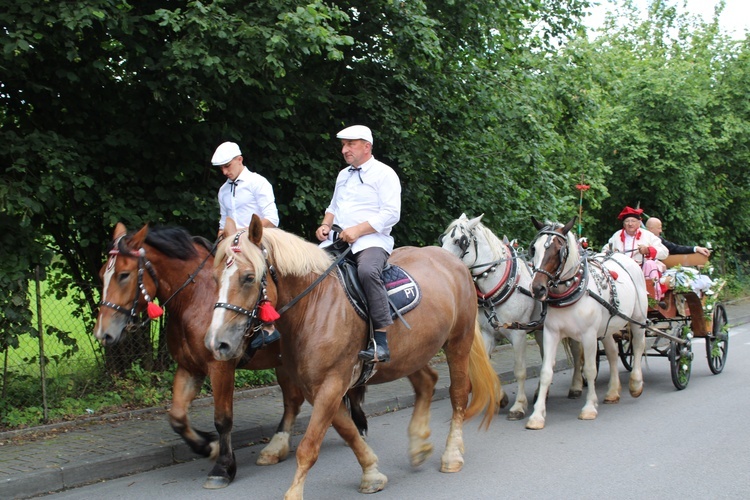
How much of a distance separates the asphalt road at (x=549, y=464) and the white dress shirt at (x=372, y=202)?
5.99 feet

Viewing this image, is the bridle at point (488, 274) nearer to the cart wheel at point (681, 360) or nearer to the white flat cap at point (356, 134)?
the cart wheel at point (681, 360)

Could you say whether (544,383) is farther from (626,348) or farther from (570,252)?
(626,348)

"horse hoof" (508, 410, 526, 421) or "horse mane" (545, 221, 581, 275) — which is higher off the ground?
"horse mane" (545, 221, 581, 275)

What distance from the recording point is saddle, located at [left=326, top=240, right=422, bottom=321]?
5410 mm

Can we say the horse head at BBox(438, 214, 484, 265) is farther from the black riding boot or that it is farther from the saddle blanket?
the black riding boot

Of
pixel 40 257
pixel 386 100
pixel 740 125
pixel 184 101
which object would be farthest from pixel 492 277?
pixel 740 125

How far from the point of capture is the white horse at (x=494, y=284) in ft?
27.5

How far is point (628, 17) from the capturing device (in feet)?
115

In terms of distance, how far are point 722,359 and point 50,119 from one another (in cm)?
910

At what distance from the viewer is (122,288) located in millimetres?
5656

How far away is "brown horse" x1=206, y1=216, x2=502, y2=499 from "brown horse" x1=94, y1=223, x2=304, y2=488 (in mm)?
914

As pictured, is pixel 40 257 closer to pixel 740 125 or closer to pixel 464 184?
pixel 464 184

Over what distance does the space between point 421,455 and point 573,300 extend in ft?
8.63

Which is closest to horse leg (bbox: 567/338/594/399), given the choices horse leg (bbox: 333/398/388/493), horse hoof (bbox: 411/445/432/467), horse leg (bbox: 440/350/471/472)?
horse leg (bbox: 440/350/471/472)
